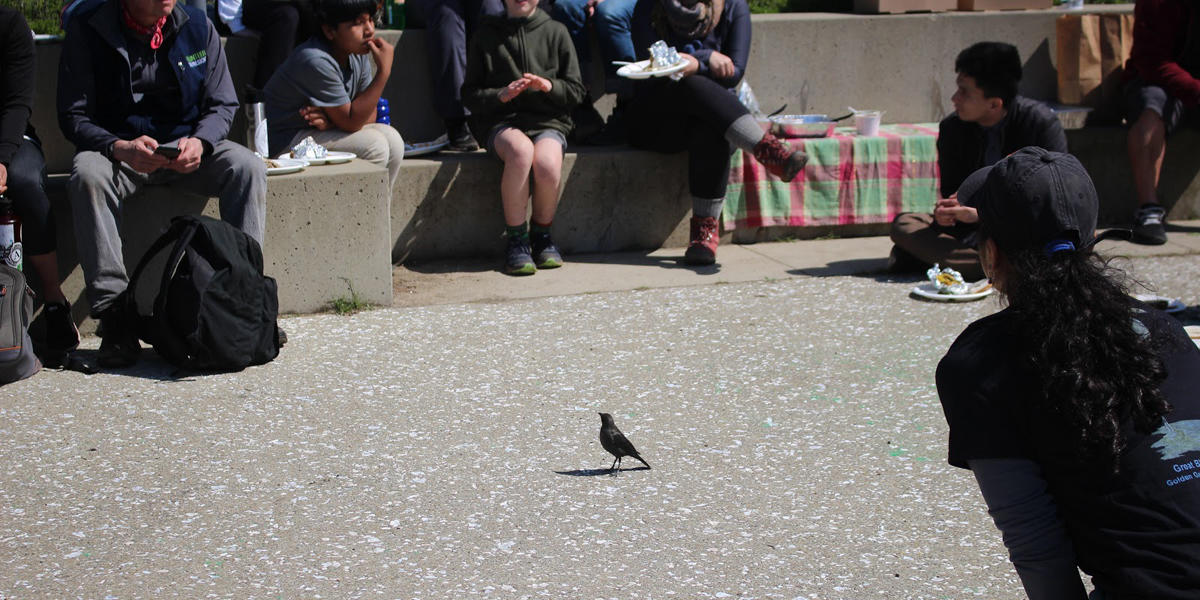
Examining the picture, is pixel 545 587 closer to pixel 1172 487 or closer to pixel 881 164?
pixel 1172 487

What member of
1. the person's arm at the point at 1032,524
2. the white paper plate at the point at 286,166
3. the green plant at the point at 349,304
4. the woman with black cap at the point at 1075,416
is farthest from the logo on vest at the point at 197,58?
the person's arm at the point at 1032,524

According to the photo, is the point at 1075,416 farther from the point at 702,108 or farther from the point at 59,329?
the point at 702,108

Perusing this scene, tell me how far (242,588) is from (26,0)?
5.65 metres

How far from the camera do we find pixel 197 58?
5234mm

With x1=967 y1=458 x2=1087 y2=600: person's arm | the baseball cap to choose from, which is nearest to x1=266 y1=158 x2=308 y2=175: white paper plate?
the baseball cap

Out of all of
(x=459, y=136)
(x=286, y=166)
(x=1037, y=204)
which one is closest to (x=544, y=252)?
(x=459, y=136)

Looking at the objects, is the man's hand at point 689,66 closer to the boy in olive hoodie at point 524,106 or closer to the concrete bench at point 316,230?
the boy in olive hoodie at point 524,106

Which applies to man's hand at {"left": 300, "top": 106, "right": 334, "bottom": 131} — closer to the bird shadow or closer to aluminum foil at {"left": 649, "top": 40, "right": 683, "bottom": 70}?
aluminum foil at {"left": 649, "top": 40, "right": 683, "bottom": 70}

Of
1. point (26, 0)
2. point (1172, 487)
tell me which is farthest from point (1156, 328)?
point (26, 0)

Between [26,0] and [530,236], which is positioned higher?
[26,0]

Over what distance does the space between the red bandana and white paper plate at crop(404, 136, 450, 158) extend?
5.95 feet

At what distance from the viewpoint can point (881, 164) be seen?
7.28 metres

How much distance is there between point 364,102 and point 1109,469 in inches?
185

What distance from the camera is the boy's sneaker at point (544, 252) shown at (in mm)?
6492
